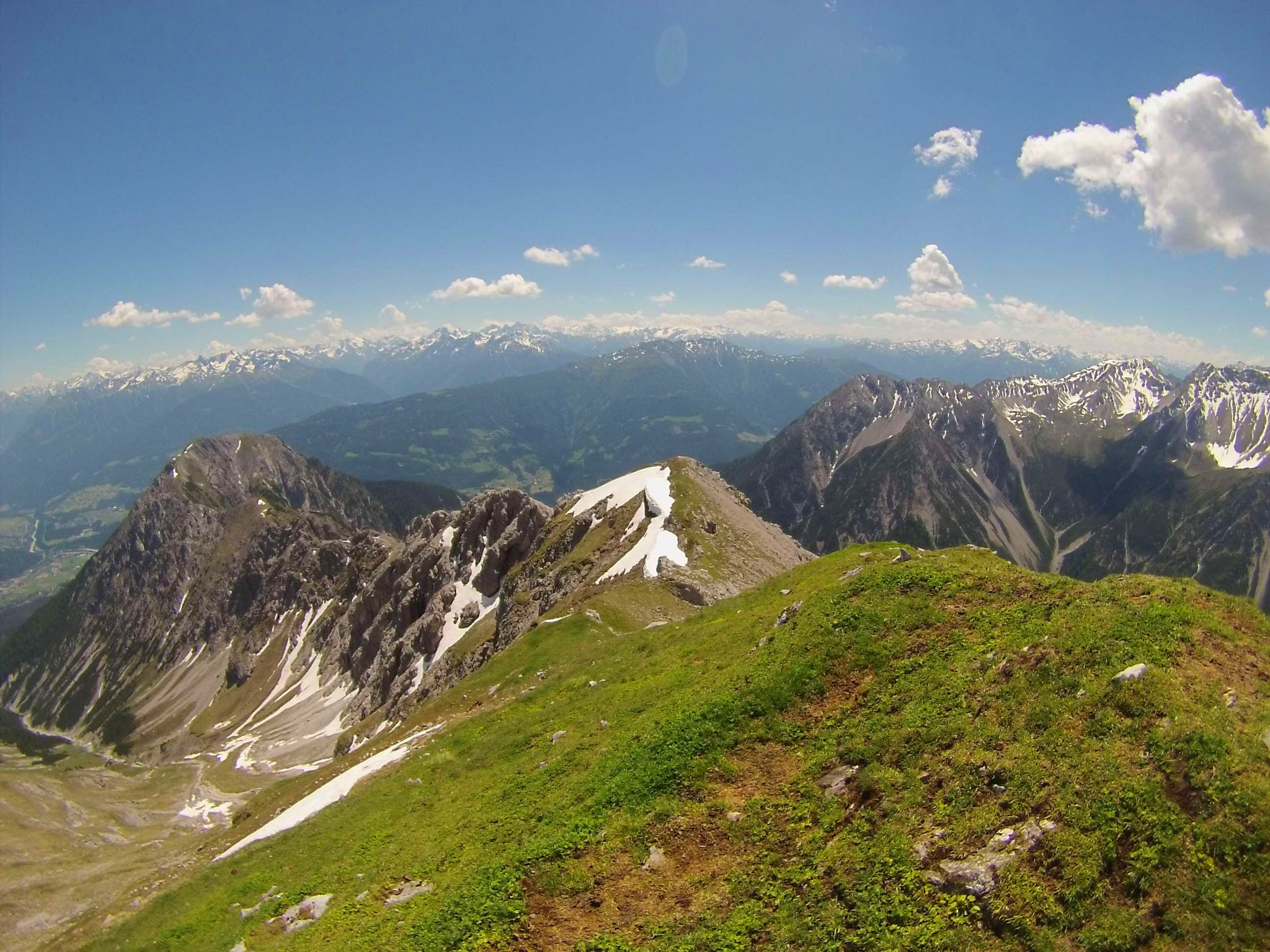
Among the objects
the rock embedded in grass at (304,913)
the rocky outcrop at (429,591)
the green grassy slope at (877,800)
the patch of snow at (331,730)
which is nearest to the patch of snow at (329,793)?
the green grassy slope at (877,800)

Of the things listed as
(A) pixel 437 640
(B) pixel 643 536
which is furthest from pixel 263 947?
(A) pixel 437 640

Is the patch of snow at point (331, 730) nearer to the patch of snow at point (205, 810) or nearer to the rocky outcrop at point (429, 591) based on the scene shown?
the rocky outcrop at point (429, 591)

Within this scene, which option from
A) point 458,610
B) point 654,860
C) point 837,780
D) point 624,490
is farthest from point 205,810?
point 837,780

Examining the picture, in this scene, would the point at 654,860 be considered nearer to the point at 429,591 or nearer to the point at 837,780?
the point at 837,780

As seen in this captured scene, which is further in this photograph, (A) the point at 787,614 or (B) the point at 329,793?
(B) the point at 329,793

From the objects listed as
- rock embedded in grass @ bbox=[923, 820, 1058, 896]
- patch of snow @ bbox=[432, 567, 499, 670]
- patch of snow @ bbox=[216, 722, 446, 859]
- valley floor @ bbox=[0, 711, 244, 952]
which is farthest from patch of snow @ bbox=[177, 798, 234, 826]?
rock embedded in grass @ bbox=[923, 820, 1058, 896]

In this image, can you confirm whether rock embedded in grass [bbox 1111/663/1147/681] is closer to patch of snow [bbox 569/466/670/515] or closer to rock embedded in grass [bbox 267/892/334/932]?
rock embedded in grass [bbox 267/892/334/932]

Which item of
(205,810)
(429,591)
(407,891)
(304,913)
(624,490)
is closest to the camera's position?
(407,891)
